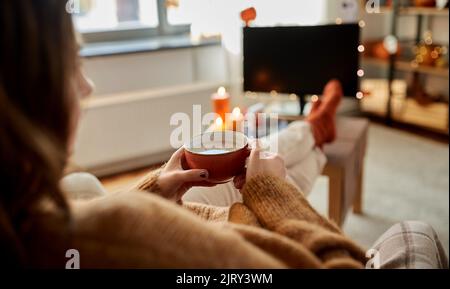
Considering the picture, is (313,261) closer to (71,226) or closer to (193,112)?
(71,226)

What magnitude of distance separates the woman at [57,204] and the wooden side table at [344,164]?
3.83 ft

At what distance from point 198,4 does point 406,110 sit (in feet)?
5.39

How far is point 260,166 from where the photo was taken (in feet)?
2.55

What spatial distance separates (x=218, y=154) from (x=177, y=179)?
0.27ft

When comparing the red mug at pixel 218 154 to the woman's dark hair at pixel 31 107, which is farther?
the red mug at pixel 218 154

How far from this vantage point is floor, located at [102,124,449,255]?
2.11 meters

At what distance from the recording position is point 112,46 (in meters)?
2.80

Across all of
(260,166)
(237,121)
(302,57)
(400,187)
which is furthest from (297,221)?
(400,187)

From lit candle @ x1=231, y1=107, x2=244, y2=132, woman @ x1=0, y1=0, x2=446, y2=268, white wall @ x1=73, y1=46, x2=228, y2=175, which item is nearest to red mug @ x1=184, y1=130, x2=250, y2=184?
woman @ x1=0, y1=0, x2=446, y2=268

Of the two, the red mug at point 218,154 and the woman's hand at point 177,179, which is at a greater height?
the red mug at point 218,154

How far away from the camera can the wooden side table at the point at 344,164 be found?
174 cm

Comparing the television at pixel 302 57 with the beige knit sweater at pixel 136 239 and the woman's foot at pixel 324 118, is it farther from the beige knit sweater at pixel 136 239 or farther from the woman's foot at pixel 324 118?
the beige knit sweater at pixel 136 239

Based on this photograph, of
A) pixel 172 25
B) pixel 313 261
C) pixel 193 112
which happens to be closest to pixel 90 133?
pixel 193 112

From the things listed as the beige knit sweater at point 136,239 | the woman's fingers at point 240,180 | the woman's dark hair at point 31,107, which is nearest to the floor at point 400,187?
the woman's fingers at point 240,180
